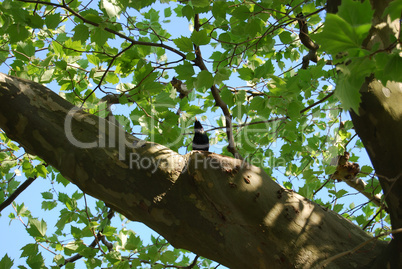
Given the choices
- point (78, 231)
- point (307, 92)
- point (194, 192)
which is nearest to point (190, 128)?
point (307, 92)

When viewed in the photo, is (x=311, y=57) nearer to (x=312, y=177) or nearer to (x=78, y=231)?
(x=312, y=177)

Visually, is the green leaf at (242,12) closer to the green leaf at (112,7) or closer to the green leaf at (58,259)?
the green leaf at (112,7)

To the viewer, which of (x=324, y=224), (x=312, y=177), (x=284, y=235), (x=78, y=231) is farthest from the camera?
(x=78, y=231)

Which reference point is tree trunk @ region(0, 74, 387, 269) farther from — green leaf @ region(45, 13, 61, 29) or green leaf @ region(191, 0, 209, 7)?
green leaf @ region(191, 0, 209, 7)

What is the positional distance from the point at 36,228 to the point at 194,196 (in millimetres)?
1589

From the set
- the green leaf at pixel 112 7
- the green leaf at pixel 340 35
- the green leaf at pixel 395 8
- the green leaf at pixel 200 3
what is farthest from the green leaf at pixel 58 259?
the green leaf at pixel 395 8

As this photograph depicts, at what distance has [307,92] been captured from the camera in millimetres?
2514

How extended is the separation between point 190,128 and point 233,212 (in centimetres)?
157

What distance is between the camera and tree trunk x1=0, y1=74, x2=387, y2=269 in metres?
1.54

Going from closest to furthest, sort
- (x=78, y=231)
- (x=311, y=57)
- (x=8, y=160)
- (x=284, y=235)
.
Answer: (x=284, y=235) < (x=78, y=231) < (x=311, y=57) < (x=8, y=160)

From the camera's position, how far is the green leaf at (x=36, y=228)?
2.54m

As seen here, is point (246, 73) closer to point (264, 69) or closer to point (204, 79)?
point (264, 69)

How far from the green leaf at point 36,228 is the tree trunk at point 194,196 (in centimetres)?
107

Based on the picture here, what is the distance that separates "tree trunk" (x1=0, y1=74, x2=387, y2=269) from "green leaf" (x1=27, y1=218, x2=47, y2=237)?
1072 mm
